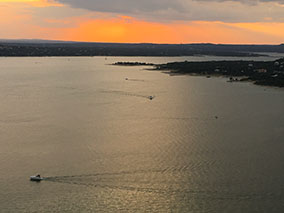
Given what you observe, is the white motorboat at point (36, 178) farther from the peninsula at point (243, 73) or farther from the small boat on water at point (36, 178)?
the peninsula at point (243, 73)

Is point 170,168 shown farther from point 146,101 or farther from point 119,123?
point 146,101

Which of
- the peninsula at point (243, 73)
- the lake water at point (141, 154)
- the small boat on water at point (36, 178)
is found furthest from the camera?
the peninsula at point (243, 73)

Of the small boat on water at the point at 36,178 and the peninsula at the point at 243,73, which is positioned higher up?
the peninsula at the point at 243,73

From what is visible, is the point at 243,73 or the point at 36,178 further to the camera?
the point at 243,73

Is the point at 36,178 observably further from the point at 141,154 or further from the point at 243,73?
the point at 243,73

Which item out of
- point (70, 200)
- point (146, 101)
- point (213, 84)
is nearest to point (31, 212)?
point (70, 200)

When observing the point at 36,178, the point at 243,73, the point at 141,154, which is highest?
the point at 243,73

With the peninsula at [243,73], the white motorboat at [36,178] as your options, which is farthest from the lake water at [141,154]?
the peninsula at [243,73]

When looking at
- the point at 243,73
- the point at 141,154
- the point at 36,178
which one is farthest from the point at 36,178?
the point at 243,73

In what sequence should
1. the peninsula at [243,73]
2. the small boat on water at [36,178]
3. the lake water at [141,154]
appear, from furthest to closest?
the peninsula at [243,73] < the small boat on water at [36,178] < the lake water at [141,154]

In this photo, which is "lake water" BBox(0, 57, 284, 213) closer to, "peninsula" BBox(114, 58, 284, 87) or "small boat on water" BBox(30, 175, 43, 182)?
"small boat on water" BBox(30, 175, 43, 182)
